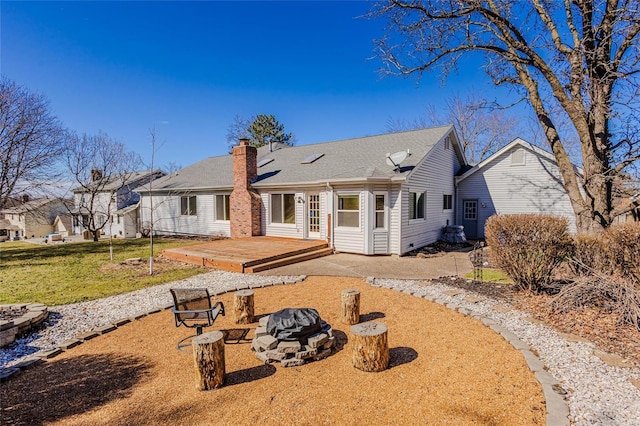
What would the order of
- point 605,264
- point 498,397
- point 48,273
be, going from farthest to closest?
point 48,273
point 605,264
point 498,397

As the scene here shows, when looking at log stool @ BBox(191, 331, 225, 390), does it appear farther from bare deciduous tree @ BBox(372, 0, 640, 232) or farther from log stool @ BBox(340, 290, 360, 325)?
bare deciduous tree @ BBox(372, 0, 640, 232)

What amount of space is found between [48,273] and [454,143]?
57.7 feet

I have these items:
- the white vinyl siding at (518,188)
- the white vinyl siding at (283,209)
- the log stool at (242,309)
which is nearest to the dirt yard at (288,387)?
the log stool at (242,309)

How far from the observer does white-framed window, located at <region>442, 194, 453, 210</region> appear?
15.2m

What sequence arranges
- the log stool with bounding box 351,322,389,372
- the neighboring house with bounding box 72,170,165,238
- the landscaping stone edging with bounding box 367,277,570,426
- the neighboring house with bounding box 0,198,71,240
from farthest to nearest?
the neighboring house with bounding box 0,198,71,240 < the neighboring house with bounding box 72,170,165,238 < the log stool with bounding box 351,322,389,372 < the landscaping stone edging with bounding box 367,277,570,426

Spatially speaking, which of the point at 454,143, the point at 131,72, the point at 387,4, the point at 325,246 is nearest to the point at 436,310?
the point at 325,246

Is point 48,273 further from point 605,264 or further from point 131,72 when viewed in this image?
point 605,264

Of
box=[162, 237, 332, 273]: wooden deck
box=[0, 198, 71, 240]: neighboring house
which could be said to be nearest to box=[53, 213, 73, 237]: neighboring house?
box=[0, 198, 71, 240]: neighboring house

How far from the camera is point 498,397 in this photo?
3.15 metres

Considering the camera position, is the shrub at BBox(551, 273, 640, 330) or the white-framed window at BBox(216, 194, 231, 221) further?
the white-framed window at BBox(216, 194, 231, 221)

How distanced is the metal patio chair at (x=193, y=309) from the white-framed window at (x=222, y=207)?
11629mm

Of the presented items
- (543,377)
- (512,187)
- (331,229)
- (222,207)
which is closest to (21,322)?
(543,377)

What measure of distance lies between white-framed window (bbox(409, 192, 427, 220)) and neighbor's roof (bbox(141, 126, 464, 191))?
1455 millimetres

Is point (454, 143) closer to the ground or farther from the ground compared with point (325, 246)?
farther from the ground
